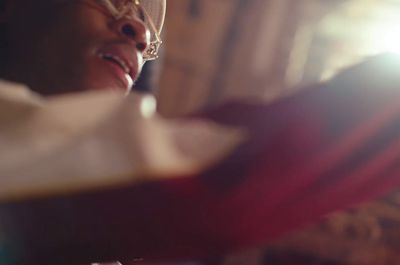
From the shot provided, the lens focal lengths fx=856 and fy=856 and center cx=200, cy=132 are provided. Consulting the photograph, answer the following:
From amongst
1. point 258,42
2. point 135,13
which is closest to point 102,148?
point 135,13

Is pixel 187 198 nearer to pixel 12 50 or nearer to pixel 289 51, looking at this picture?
pixel 12 50

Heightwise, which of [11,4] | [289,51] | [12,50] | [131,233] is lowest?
[131,233]

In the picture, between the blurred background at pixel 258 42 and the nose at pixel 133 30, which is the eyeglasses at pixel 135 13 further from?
the blurred background at pixel 258 42

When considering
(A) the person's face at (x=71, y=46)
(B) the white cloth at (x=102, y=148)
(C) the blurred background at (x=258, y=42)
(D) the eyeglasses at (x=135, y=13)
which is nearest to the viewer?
(B) the white cloth at (x=102, y=148)

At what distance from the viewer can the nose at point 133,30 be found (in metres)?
1.22

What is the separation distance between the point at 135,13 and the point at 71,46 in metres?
0.14

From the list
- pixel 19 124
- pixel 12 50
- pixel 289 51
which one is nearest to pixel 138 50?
pixel 12 50

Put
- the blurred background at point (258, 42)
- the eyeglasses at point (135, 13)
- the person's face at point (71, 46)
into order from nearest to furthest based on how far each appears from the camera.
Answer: the person's face at point (71, 46), the eyeglasses at point (135, 13), the blurred background at point (258, 42)

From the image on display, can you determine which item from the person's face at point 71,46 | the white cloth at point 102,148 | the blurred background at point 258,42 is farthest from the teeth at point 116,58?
the blurred background at point 258,42

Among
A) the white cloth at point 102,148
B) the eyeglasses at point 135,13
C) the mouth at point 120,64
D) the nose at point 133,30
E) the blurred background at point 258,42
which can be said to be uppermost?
the blurred background at point 258,42

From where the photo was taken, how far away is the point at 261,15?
12.1 ft

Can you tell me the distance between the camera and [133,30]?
4.01 ft

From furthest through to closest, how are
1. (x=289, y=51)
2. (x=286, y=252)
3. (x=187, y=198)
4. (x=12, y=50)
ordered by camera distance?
(x=289, y=51) < (x=286, y=252) < (x=12, y=50) < (x=187, y=198)

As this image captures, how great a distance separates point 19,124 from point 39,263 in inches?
3.3
